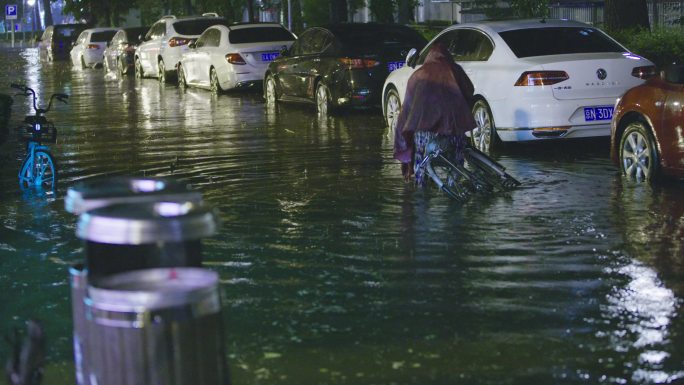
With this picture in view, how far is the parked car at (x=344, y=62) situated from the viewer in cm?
1897

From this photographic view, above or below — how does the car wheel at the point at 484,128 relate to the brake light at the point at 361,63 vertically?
below

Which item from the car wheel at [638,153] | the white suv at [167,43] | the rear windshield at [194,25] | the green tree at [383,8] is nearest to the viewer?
the car wheel at [638,153]

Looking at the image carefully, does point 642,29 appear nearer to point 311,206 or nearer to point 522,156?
point 522,156

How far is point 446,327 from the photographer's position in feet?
21.2

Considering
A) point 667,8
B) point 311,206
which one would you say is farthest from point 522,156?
point 667,8

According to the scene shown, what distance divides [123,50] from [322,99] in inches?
726

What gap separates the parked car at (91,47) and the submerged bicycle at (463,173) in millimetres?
33561

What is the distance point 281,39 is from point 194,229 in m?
22.2

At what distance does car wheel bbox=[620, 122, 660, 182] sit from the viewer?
36.6 ft

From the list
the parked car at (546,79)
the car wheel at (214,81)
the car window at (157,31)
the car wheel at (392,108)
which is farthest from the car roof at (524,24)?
the car window at (157,31)

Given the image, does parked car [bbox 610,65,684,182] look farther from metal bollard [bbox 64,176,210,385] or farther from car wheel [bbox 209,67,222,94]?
car wheel [bbox 209,67,222,94]

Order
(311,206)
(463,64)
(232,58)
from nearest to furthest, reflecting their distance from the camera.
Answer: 1. (311,206)
2. (463,64)
3. (232,58)

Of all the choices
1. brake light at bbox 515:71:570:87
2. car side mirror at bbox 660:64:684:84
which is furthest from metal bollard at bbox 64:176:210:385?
brake light at bbox 515:71:570:87

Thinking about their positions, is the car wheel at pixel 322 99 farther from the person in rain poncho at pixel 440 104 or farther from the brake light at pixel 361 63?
the person in rain poncho at pixel 440 104
